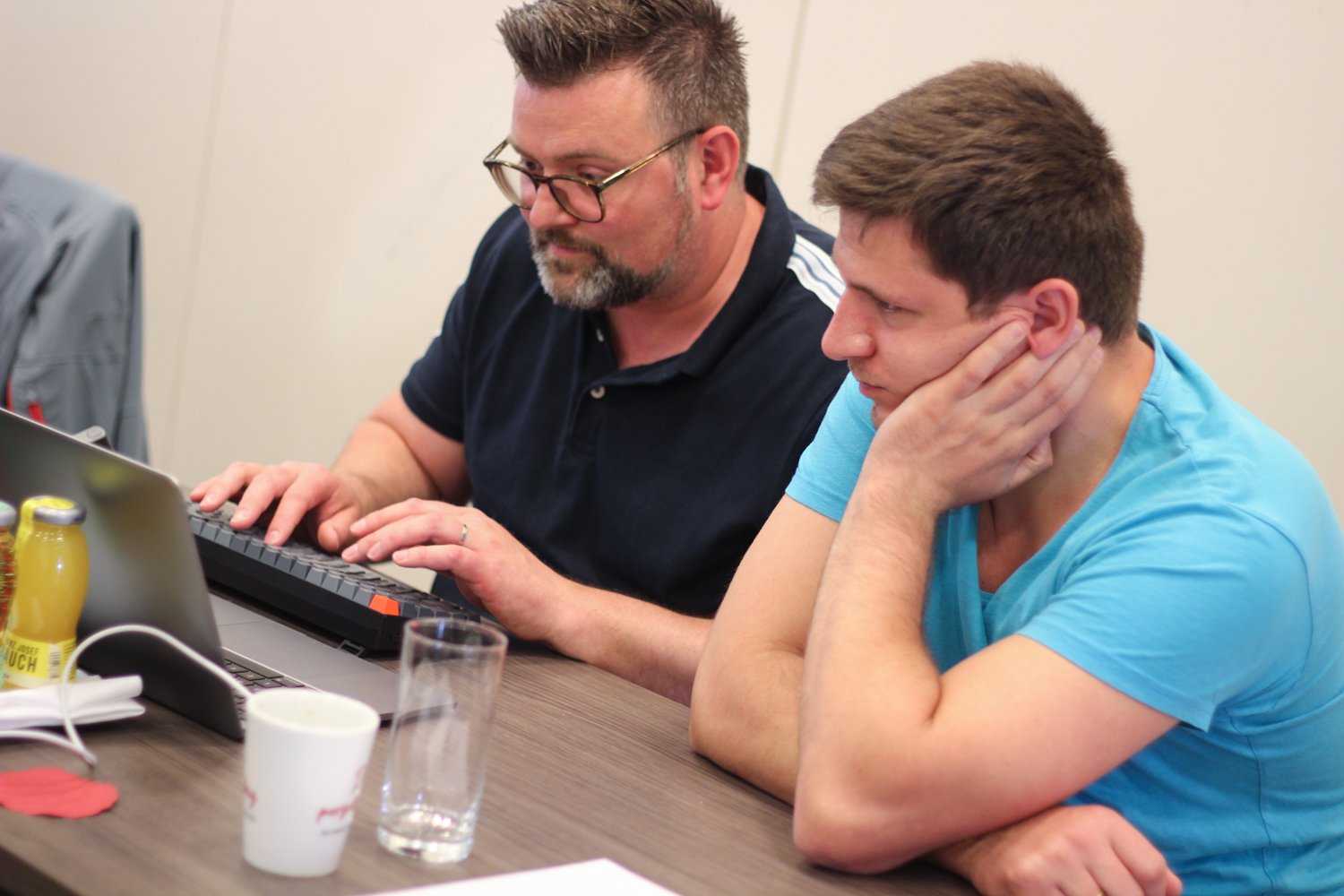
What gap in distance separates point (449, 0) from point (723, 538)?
172cm

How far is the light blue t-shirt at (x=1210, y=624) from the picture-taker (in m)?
0.93

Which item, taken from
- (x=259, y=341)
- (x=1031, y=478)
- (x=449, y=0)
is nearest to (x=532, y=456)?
(x=1031, y=478)

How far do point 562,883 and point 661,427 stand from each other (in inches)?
36.4

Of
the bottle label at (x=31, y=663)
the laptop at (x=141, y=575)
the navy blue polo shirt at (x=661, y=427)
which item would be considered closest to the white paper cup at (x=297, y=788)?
the laptop at (x=141, y=575)

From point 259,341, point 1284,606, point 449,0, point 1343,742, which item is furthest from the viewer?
point 259,341

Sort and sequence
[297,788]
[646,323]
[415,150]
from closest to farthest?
1. [297,788]
2. [646,323]
3. [415,150]

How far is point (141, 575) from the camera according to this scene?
916mm

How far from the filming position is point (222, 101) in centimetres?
325

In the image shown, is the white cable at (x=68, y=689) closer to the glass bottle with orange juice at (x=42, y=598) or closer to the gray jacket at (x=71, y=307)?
the glass bottle with orange juice at (x=42, y=598)

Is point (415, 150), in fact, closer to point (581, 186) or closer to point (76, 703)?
point (581, 186)

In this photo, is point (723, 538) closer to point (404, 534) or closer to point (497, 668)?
point (404, 534)

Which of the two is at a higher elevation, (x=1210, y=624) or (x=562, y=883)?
(x=1210, y=624)

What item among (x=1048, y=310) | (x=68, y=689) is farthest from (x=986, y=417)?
(x=68, y=689)

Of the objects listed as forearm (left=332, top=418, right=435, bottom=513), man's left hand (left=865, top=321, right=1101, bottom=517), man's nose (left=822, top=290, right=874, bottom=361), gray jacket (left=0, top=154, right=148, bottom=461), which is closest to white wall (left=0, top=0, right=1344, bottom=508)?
man's nose (left=822, top=290, right=874, bottom=361)
